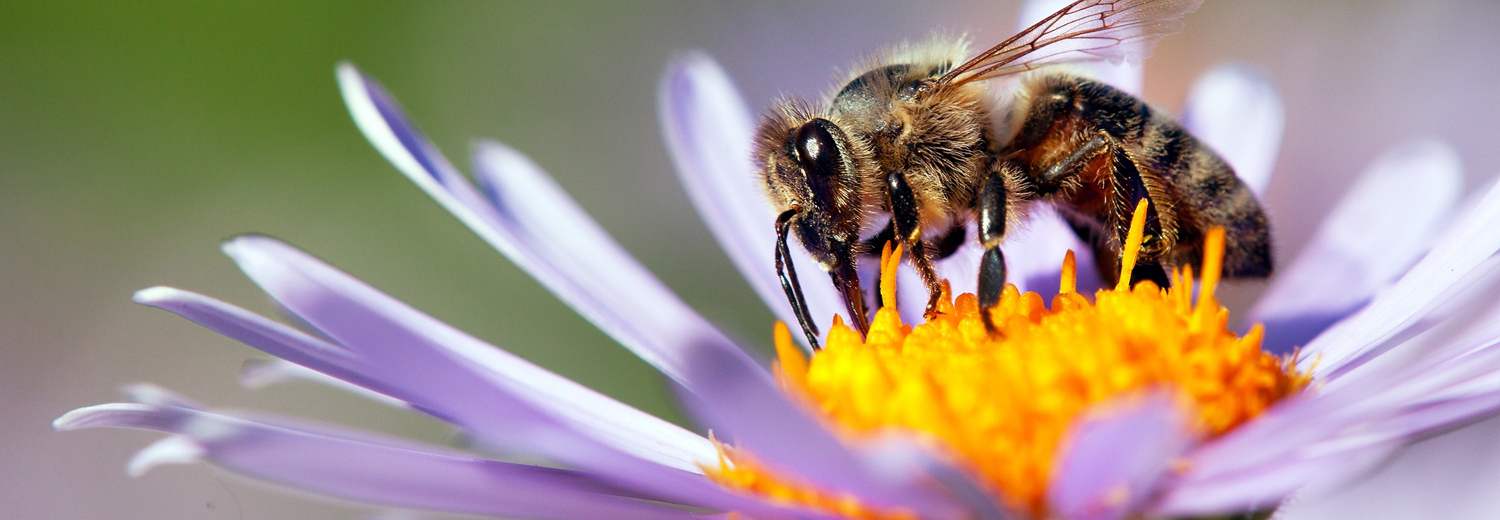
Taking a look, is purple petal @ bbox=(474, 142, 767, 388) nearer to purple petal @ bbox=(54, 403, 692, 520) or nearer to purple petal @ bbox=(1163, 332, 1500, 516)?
purple petal @ bbox=(54, 403, 692, 520)

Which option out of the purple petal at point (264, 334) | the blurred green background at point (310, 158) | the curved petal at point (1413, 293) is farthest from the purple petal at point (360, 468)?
the blurred green background at point (310, 158)

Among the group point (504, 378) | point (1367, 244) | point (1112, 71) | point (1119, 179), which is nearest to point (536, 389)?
point (504, 378)

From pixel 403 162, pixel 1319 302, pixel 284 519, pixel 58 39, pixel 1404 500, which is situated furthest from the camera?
pixel 58 39

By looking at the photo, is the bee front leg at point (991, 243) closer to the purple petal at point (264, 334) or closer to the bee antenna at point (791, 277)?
the bee antenna at point (791, 277)

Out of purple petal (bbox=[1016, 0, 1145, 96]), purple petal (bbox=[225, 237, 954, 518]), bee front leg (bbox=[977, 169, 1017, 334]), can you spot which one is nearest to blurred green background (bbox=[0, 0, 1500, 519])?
purple petal (bbox=[1016, 0, 1145, 96])

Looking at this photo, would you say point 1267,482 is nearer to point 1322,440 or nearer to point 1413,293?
point 1322,440

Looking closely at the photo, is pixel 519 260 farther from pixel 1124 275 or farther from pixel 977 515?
pixel 977 515

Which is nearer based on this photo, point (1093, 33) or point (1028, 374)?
point (1028, 374)

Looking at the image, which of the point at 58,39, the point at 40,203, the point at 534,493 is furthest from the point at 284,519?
the point at 534,493
